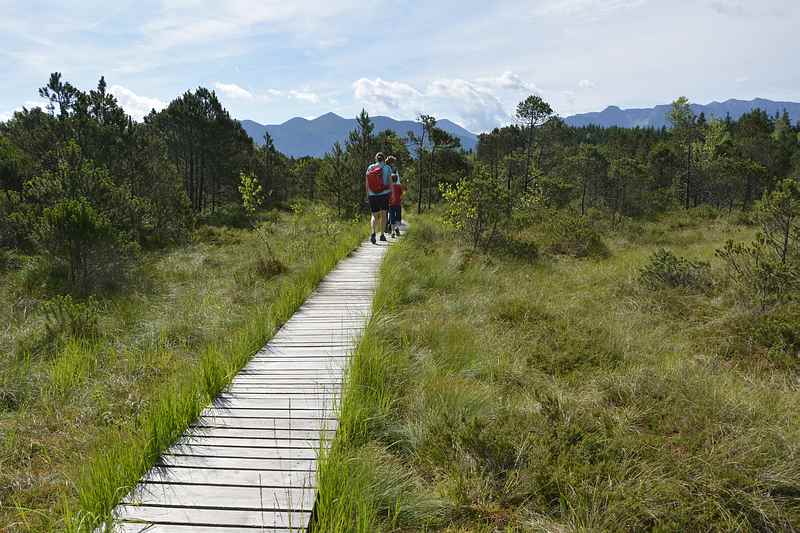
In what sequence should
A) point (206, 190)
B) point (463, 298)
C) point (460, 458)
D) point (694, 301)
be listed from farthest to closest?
1. point (206, 190)
2. point (694, 301)
3. point (463, 298)
4. point (460, 458)

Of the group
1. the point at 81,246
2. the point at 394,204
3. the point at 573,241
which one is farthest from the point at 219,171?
the point at 573,241

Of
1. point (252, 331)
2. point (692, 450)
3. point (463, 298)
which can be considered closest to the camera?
point (692, 450)

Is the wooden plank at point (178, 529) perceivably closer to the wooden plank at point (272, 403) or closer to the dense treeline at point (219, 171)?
the wooden plank at point (272, 403)

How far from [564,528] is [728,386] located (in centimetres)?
292

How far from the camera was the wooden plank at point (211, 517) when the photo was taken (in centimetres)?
222

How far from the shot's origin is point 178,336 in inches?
208

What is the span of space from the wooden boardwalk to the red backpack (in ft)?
19.5

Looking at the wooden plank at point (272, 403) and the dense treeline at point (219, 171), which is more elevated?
the dense treeline at point (219, 171)

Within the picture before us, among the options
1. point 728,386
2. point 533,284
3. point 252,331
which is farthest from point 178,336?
point 533,284

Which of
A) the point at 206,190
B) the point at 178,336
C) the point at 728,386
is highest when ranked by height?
the point at 206,190

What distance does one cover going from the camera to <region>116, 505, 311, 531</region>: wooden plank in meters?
2.22

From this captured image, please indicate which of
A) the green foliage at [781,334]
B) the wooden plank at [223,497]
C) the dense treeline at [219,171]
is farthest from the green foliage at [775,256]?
the wooden plank at [223,497]

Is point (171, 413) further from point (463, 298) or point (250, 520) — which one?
point (463, 298)

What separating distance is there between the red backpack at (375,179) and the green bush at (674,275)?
5.64 m
